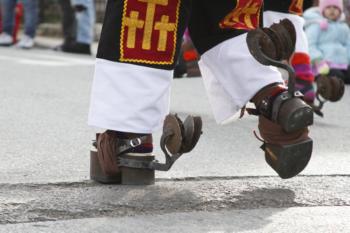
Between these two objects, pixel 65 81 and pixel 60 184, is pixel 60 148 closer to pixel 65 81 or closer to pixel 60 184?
pixel 60 184

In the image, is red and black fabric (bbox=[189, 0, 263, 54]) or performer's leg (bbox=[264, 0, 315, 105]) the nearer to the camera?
red and black fabric (bbox=[189, 0, 263, 54])

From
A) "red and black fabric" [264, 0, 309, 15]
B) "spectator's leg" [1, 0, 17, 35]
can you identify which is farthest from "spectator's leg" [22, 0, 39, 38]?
"red and black fabric" [264, 0, 309, 15]

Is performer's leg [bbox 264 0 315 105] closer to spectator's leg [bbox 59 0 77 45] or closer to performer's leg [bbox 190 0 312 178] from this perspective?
performer's leg [bbox 190 0 312 178]

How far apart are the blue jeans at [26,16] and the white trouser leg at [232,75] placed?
713 centimetres

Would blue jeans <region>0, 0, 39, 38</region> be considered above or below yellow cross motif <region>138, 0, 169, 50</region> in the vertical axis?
below

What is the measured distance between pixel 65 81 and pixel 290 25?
11.9 feet

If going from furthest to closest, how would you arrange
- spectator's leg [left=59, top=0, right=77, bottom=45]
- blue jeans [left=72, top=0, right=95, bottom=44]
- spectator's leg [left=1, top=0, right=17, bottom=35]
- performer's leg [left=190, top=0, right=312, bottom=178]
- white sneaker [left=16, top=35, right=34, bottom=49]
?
spectator's leg [left=1, top=0, right=17, bottom=35]
spectator's leg [left=59, top=0, right=77, bottom=45]
white sneaker [left=16, top=35, right=34, bottom=49]
blue jeans [left=72, top=0, right=95, bottom=44]
performer's leg [left=190, top=0, right=312, bottom=178]

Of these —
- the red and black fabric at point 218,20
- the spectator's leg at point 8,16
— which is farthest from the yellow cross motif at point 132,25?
the spectator's leg at point 8,16

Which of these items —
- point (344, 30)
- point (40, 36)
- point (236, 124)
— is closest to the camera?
point (236, 124)

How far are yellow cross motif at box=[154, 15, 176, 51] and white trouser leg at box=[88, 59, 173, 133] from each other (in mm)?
75

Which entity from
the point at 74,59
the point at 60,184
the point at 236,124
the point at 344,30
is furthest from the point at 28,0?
the point at 60,184

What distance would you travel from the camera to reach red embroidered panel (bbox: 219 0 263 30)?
3.16 metres

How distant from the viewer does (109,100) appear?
303cm

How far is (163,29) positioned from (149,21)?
5cm
